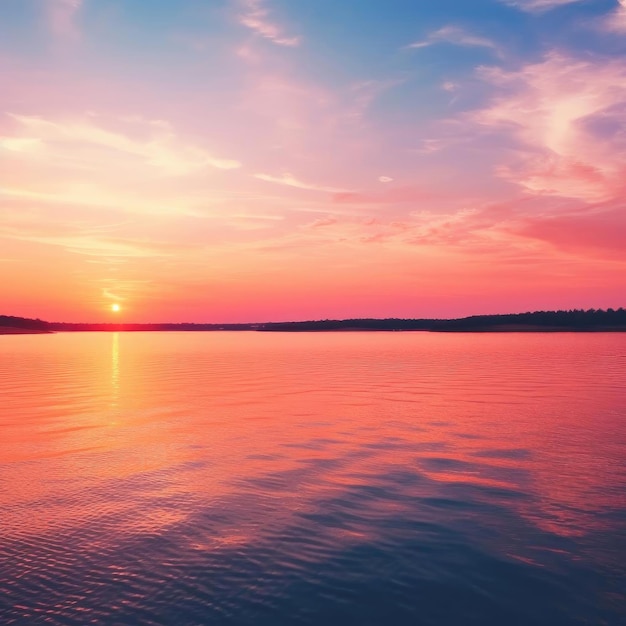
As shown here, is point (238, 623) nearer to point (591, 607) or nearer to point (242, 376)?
point (591, 607)

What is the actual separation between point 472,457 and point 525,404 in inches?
381

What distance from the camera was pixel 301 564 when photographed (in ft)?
26.1

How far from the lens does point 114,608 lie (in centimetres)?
673

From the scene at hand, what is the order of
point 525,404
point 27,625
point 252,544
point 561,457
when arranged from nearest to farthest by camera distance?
point 27,625
point 252,544
point 561,457
point 525,404

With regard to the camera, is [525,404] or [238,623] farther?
[525,404]

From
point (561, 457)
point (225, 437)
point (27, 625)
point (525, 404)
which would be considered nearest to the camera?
point (27, 625)

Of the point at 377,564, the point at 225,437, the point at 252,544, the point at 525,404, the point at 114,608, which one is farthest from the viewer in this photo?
the point at 525,404

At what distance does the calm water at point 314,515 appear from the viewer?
693 cm

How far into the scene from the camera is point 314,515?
9.86 m

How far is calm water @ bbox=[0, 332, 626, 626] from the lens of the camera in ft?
22.7

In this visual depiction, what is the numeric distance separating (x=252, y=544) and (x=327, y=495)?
2675 millimetres

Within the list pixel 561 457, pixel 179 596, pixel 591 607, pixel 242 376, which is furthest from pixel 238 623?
pixel 242 376

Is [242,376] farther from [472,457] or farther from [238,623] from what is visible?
[238,623]

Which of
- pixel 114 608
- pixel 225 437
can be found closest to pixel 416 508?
pixel 114 608
